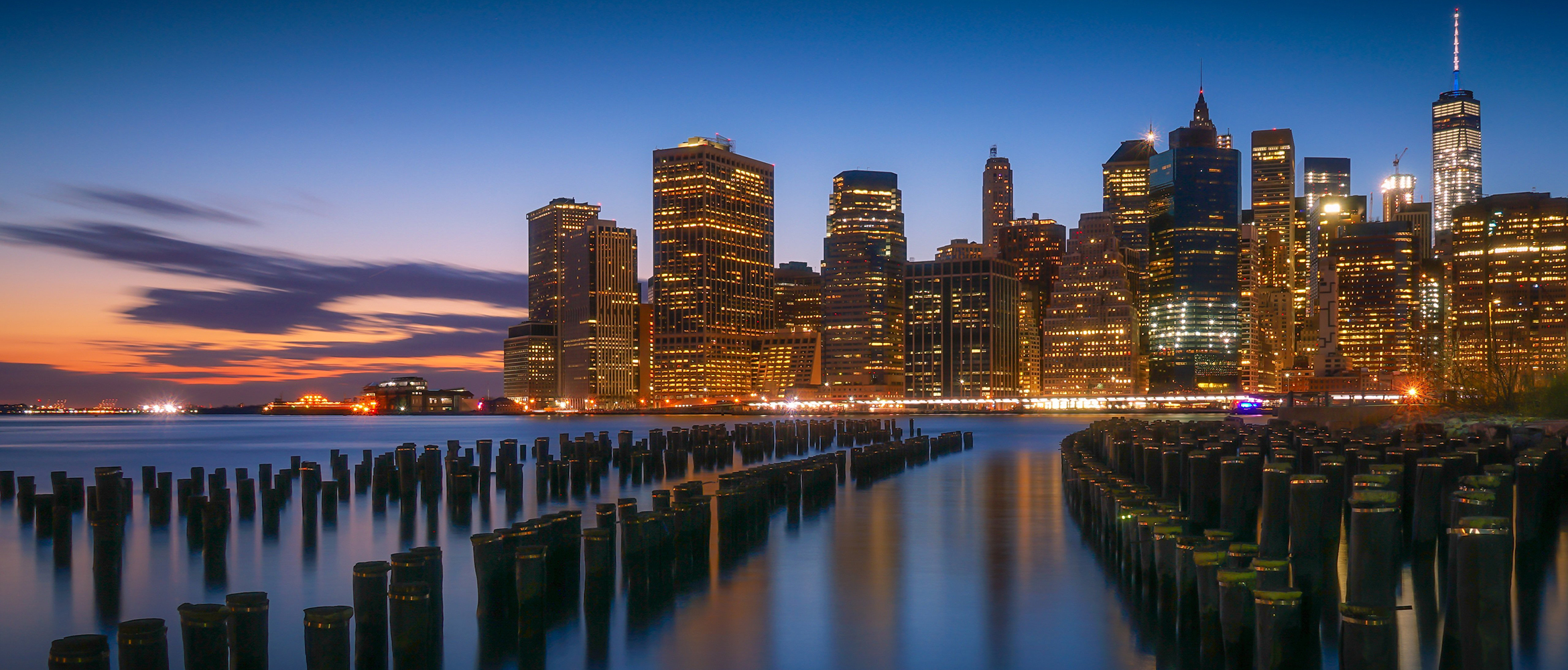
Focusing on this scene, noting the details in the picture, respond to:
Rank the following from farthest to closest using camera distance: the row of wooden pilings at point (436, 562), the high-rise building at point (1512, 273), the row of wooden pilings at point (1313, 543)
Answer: the high-rise building at point (1512, 273)
the row of wooden pilings at point (436, 562)
the row of wooden pilings at point (1313, 543)

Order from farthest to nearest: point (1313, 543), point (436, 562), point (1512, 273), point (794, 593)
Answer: point (1512, 273) < point (794, 593) < point (1313, 543) < point (436, 562)

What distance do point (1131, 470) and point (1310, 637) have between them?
18.3 meters

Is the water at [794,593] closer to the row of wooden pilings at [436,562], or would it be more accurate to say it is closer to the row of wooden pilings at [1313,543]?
the row of wooden pilings at [436,562]

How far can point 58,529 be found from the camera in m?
A: 22.8

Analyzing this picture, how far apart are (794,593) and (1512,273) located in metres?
186

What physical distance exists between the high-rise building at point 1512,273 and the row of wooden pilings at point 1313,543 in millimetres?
148455

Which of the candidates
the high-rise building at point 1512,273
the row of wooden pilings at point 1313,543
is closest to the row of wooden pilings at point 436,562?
the row of wooden pilings at point 1313,543

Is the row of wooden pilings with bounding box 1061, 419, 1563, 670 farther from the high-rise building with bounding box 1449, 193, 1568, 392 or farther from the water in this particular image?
the high-rise building with bounding box 1449, 193, 1568, 392

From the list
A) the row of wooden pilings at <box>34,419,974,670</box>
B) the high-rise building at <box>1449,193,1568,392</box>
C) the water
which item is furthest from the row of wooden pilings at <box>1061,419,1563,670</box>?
the high-rise building at <box>1449,193,1568,392</box>

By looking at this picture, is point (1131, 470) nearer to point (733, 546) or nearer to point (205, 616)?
point (733, 546)

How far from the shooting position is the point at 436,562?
41.2 ft

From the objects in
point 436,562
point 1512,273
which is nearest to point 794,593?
point 436,562

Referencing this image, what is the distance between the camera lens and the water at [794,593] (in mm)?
13641

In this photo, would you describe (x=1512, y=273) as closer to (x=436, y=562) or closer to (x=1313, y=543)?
(x=1313, y=543)
